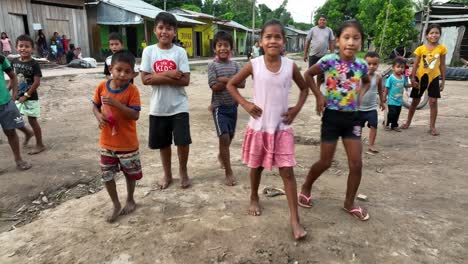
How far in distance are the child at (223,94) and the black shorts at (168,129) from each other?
0.37 m

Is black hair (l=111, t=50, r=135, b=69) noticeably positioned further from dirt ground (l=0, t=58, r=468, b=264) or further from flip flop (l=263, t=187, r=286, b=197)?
A: flip flop (l=263, t=187, r=286, b=197)

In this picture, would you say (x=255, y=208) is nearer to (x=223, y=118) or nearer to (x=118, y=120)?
(x=223, y=118)

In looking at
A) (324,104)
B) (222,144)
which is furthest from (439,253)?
(222,144)

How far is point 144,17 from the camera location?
1839cm

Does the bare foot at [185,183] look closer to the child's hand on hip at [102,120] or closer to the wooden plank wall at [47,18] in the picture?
the child's hand on hip at [102,120]

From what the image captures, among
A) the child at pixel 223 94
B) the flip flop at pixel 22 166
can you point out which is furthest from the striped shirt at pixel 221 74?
the flip flop at pixel 22 166

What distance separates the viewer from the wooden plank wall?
13.8 meters

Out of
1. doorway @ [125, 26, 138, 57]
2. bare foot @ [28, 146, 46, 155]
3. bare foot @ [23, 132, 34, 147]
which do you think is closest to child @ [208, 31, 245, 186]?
bare foot @ [28, 146, 46, 155]

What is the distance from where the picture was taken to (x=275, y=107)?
2.56m

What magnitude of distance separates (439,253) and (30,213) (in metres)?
3.34

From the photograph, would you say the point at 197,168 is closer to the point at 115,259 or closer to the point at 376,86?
the point at 115,259

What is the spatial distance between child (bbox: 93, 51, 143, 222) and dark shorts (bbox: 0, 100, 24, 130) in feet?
6.21

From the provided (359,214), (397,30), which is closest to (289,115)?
(359,214)

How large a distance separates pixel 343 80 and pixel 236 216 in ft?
4.55
